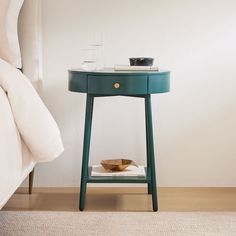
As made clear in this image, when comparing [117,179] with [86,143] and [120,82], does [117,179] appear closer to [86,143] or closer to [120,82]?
[86,143]

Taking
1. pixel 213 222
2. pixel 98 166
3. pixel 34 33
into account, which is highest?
pixel 34 33

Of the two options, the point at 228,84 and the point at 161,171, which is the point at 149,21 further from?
the point at 161,171

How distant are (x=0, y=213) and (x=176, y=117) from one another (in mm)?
1049

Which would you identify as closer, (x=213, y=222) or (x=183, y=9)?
(x=213, y=222)

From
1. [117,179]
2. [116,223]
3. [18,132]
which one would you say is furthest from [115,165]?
[18,132]

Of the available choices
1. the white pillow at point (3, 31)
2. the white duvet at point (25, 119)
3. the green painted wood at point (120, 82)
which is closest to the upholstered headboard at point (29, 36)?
the white pillow at point (3, 31)

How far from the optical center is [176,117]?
8.98 ft

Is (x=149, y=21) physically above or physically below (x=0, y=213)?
above

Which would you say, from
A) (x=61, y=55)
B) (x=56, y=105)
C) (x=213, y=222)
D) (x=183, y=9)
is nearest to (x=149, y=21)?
(x=183, y=9)

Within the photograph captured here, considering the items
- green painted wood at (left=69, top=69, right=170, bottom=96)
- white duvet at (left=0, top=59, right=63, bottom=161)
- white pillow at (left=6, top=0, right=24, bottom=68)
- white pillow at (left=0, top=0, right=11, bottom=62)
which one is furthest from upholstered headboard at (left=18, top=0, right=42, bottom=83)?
white duvet at (left=0, top=59, right=63, bottom=161)

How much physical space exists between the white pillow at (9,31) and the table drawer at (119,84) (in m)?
0.38

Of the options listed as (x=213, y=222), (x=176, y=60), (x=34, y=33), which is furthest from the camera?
(x=176, y=60)

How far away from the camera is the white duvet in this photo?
174 centimetres

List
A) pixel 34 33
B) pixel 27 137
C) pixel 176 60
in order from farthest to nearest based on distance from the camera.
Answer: pixel 176 60 < pixel 34 33 < pixel 27 137
